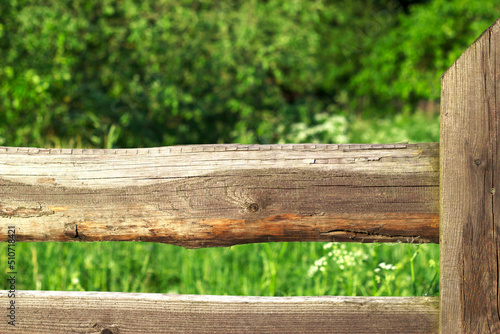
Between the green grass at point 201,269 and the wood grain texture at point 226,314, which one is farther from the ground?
the green grass at point 201,269

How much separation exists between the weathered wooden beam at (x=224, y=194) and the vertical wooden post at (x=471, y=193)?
2.3 inches

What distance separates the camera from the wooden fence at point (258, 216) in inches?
43.2

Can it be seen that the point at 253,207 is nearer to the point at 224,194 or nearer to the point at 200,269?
the point at 224,194

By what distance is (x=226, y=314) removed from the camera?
3.79ft

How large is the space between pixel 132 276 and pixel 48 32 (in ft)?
10.3

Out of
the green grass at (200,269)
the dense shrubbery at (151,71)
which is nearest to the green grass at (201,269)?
the green grass at (200,269)

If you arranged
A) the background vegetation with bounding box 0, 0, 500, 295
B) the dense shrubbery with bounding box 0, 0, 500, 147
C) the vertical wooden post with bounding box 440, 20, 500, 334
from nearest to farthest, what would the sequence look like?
the vertical wooden post with bounding box 440, 20, 500, 334, the background vegetation with bounding box 0, 0, 500, 295, the dense shrubbery with bounding box 0, 0, 500, 147

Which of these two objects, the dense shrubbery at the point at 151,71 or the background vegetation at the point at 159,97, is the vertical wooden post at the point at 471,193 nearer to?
the background vegetation at the point at 159,97

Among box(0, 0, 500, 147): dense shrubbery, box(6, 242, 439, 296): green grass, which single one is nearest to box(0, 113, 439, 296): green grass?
box(6, 242, 439, 296): green grass

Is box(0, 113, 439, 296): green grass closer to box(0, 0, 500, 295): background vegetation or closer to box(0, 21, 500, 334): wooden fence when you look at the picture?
box(0, 0, 500, 295): background vegetation

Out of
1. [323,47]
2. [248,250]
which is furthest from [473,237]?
[323,47]

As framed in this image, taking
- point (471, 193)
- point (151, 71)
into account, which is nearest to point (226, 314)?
point (471, 193)

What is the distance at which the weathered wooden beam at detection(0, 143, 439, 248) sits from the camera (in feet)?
3.74

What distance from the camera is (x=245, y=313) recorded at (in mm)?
1154
